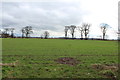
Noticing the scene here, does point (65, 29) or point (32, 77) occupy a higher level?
point (65, 29)

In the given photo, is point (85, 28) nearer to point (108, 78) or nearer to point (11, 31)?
point (11, 31)

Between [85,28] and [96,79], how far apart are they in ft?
300

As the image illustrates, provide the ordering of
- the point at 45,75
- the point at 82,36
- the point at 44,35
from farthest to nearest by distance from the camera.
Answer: the point at 44,35, the point at 82,36, the point at 45,75

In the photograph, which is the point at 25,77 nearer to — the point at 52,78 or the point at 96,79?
→ the point at 52,78

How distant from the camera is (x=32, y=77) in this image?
675 cm

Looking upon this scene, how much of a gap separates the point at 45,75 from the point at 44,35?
98.5 m

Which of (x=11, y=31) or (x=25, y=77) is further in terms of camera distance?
(x=11, y=31)

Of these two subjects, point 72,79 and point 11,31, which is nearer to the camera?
point 72,79

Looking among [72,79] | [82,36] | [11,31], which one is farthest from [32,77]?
[11,31]

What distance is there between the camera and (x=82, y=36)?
93.6m

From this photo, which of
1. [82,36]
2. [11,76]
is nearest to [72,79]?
[11,76]

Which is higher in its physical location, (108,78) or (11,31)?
(11,31)

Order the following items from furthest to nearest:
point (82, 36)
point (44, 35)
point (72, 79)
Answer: point (44, 35) < point (82, 36) < point (72, 79)

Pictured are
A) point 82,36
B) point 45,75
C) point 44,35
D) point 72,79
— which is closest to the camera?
point 72,79
